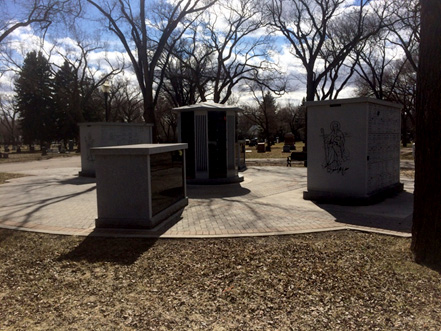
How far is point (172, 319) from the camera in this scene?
3.18 metres

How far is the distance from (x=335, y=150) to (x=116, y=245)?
5.67 meters

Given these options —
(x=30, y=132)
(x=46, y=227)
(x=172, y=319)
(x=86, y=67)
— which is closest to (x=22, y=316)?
(x=172, y=319)

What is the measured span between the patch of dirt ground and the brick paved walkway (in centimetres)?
57

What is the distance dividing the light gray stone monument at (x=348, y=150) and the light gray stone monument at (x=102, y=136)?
8.66 metres

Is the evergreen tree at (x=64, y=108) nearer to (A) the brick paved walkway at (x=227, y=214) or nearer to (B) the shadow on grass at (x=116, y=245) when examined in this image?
(A) the brick paved walkway at (x=227, y=214)

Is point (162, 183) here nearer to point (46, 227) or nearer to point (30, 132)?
point (46, 227)

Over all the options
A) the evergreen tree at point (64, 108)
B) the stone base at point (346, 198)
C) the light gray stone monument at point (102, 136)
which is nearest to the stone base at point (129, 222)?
the stone base at point (346, 198)

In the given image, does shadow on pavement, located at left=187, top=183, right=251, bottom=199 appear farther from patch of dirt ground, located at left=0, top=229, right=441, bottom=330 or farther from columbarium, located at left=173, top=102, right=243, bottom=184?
patch of dirt ground, located at left=0, top=229, right=441, bottom=330

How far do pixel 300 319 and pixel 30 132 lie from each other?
5119cm

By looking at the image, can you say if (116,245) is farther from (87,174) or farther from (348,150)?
(87,174)

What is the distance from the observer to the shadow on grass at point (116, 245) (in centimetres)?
477

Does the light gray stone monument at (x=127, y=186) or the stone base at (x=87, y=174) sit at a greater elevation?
the light gray stone monument at (x=127, y=186)

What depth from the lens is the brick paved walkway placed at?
19.8 feet

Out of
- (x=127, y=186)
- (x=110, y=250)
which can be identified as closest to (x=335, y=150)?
(x=127, y=186)
